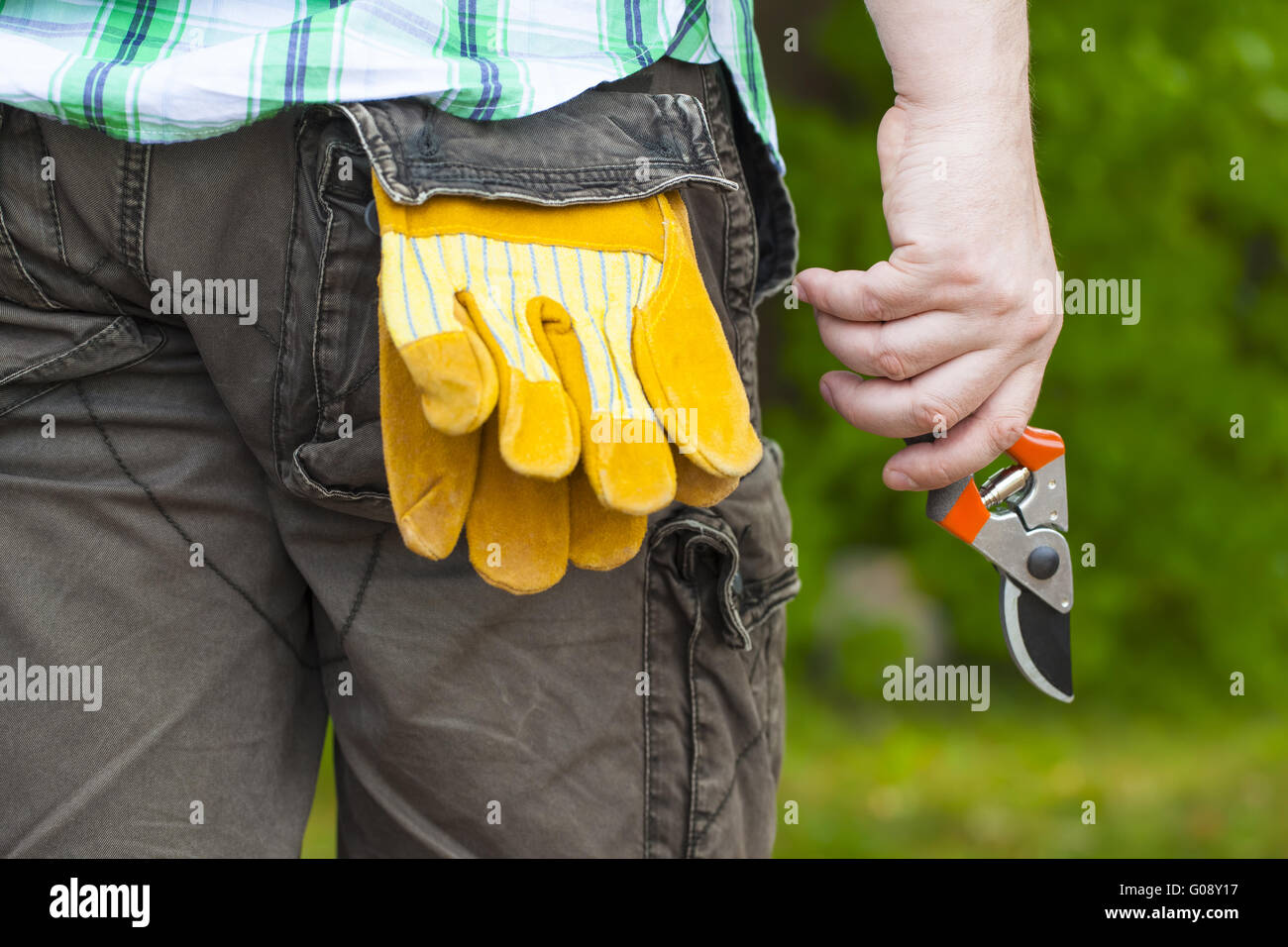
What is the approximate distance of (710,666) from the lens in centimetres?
107

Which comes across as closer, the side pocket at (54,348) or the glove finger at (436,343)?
the glove finger at (436,343)

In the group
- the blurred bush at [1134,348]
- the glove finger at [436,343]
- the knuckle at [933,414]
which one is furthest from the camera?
the blurred bush at [1134,348]

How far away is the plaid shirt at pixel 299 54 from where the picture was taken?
81 cm

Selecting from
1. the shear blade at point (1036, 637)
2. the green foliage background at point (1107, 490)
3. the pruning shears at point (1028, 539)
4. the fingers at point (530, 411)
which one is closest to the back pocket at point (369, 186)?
the fingers at point (530, 411)

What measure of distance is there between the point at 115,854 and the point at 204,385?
1.21 feet

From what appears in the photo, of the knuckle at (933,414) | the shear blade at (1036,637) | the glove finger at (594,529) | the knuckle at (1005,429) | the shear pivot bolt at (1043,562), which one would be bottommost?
the shear blade at (1036,637)

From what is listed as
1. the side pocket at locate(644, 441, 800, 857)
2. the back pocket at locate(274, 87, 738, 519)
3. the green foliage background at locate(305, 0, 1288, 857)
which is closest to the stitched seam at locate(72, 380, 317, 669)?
the back pocket at locate(274, 87, 738, 519)

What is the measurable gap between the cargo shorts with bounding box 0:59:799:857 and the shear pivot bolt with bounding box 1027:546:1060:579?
22cm

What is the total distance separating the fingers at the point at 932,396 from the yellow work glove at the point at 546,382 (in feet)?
0.56

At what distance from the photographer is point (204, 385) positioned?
0.97 m

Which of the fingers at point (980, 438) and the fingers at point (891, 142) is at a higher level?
the fingers at point (891, 142)

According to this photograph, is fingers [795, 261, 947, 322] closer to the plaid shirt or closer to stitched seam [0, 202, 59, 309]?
the plaid shirt

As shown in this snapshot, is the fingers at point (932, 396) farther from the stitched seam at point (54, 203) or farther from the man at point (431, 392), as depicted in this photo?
the stitched seam at point (54, 203)

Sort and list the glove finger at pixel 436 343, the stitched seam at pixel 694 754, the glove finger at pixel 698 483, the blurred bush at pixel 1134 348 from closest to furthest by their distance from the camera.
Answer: the glove finger at pixel 436 343, the glove finger at pixel 698 483, the stitched seam at pixel 694 754, the blurred bush at pixel 1134 348
